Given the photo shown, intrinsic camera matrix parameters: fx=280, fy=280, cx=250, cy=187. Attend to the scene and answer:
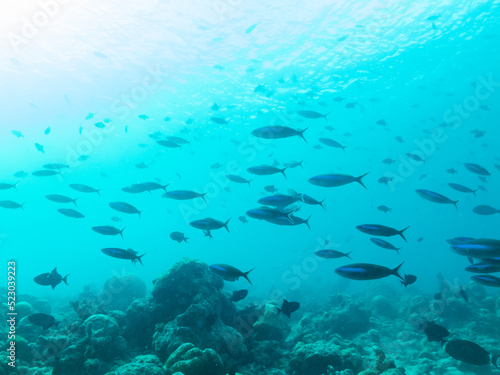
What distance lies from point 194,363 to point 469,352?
15.8 feet

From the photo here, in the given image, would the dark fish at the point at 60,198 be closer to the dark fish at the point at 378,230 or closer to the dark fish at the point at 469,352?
the dark fish at the point at 378,230

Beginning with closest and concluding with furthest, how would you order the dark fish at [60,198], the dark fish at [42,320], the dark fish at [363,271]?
the dark fish at [363,271] → the dark fish at [42,320] → the dark fish at [60,198]

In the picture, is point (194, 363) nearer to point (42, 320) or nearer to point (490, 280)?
point (42, 320)

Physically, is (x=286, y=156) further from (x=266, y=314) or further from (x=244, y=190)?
(x=266, y=314)

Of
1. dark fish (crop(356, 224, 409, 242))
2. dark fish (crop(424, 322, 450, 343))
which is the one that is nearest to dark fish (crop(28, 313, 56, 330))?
dark fish (crop(356, 224, 409, 242))

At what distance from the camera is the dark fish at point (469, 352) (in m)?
4.91

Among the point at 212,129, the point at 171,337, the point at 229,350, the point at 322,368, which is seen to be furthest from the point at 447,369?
the point at 212,129

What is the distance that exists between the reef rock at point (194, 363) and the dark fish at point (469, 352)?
162 inches

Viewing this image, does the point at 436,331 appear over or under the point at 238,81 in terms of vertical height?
under

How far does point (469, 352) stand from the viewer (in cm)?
497

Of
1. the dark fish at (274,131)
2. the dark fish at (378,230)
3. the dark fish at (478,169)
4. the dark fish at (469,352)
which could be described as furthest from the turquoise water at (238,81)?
the dark fish at (469,352)

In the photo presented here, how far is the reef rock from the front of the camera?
14.8 feet

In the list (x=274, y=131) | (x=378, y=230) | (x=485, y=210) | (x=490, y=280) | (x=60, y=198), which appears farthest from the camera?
(x=60, y=198)

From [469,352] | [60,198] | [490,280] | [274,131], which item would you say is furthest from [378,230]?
[60,198]
